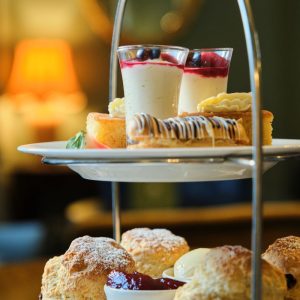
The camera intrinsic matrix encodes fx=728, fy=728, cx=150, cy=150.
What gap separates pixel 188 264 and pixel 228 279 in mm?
198

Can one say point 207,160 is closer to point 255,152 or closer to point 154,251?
point 255,152

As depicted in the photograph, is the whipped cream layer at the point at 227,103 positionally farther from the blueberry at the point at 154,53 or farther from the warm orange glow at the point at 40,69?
the warm orange glow at the point at 40,69

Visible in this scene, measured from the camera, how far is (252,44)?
86cm

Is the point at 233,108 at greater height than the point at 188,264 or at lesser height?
greater

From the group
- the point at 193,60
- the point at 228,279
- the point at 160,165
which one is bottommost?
the point at 228,279

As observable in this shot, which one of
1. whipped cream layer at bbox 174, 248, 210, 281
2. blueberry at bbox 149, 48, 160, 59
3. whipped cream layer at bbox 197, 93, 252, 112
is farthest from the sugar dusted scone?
whipped cream layer at bbox 174, 248, 210, 281

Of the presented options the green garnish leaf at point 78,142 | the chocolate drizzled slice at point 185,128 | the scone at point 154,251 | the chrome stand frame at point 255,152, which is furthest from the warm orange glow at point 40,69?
the chrome stand frame at point 255,152

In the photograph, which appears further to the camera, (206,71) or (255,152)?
(206,71)

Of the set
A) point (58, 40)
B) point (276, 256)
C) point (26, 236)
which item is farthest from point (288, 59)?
point (276, 256)

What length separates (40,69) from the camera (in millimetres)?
4254

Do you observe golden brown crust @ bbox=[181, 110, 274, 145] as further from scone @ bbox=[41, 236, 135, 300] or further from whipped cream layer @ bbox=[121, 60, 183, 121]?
scone @ bbox=[41, 236, 135, 300]

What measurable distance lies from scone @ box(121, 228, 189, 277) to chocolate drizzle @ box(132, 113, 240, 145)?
0.32m

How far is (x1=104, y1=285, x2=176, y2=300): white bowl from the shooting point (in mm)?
1025

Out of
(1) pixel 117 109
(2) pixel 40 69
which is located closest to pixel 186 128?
(1) pixel 117 109
